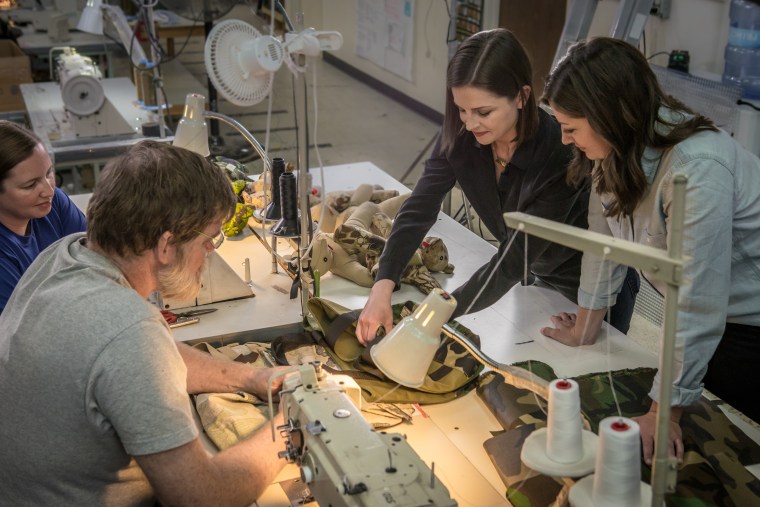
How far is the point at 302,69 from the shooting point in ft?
6.36

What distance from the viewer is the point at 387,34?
7.55 metres

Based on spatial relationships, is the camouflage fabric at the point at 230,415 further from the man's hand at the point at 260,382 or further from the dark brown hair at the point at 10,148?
the dark brown hair at the point at 10,148

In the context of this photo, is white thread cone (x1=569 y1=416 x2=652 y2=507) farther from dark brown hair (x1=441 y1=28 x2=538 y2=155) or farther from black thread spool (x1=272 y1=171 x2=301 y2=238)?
black thread spool (x1=272 y1=171 x2=301 y2=238)

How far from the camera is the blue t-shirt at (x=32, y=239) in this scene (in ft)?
7.13

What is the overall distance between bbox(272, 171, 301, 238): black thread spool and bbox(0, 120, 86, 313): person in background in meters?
0.62

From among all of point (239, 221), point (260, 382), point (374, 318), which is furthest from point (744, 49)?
point (260, 382)

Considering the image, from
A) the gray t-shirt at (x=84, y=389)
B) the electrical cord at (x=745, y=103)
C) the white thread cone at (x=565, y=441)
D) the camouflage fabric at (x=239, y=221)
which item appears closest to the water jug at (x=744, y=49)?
the electrical cord at (x=745, y=103)

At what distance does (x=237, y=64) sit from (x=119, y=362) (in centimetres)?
107

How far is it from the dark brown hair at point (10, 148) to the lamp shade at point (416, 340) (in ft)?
4.09

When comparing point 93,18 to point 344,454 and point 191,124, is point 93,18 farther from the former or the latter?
point 344,454

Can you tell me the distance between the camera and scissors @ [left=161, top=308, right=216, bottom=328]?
2.23 meters

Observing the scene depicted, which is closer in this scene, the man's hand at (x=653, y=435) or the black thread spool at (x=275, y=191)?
the man's hand at (x=653, y=435)

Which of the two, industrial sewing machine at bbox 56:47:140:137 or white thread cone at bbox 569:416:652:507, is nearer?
white thread cone at bbox 569:416:652:507

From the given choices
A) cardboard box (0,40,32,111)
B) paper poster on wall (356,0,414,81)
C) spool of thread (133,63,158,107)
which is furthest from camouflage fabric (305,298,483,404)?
paper poster on wall (356,0,414,81)
